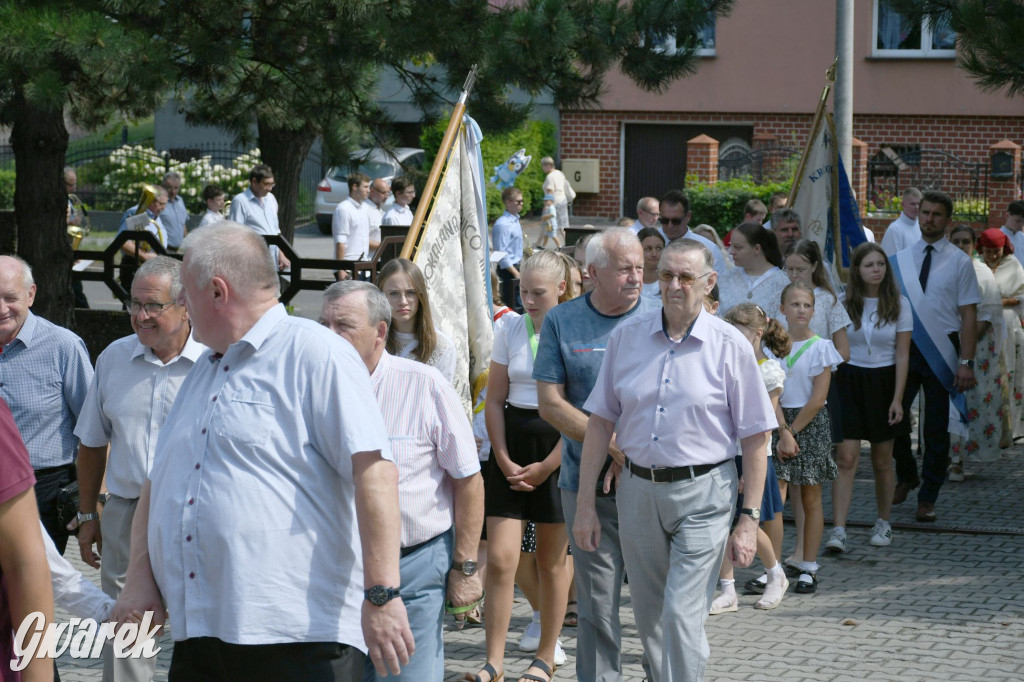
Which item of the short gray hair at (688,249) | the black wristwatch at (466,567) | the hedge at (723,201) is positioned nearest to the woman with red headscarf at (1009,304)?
the short gray hair at (688,249)

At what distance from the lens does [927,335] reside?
29.9ft

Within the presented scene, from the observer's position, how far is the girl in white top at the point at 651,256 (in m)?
8.38

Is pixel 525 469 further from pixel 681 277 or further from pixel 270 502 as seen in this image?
pixel 270 502

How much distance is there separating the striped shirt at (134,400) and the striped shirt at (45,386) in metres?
0.41

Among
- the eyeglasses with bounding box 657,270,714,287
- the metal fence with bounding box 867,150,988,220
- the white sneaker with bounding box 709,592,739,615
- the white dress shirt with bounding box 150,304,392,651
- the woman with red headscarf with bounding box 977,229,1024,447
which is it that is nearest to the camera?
the white dress shirt with bounding box 150,304,392,651

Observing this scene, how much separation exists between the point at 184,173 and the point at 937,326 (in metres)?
20.5

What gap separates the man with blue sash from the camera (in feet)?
29.5

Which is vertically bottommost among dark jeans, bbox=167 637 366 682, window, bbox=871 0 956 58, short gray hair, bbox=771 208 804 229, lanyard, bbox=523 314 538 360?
dark jeans, bbox=167 637 366 682

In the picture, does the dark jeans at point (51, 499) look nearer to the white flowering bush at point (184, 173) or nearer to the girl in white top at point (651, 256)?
the girl in white top at point (651, 256)

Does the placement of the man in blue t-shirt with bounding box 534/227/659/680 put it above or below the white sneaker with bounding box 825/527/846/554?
above

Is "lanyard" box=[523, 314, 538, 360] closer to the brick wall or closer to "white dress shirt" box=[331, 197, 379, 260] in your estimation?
"white dress shirt" box=[331, 197, 379, 260]

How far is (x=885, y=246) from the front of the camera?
481 inches

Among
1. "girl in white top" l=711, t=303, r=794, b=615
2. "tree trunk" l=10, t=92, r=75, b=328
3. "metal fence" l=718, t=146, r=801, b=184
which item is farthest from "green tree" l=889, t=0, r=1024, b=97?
"metal fence" l=718, t=146, r=801, b=184

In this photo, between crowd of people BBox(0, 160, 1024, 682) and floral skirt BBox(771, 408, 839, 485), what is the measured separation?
2 cm
